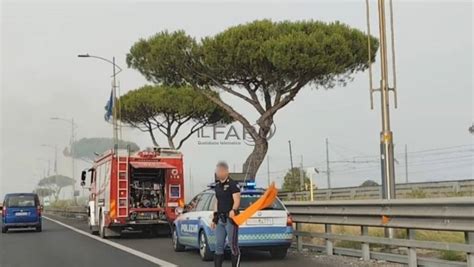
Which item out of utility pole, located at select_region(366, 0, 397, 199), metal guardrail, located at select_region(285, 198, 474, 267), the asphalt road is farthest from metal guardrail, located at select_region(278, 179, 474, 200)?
the asphalt road

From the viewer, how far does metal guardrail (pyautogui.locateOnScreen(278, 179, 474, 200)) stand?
2490 cm

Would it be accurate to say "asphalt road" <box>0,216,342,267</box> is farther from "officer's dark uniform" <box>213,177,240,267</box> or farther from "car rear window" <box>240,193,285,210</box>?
"officer's dark uniform" <box>213,177,240,267</box>

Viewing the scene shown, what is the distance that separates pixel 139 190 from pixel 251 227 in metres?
10.6

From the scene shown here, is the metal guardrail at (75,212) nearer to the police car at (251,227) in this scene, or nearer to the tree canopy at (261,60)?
the tree canopy at (261,60)

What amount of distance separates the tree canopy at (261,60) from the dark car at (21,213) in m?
8.70

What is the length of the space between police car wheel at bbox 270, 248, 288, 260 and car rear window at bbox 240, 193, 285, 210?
0.91 meters

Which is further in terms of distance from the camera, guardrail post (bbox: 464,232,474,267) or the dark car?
the dark car

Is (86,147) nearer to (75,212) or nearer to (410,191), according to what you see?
(75,212)

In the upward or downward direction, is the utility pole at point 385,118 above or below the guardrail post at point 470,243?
above

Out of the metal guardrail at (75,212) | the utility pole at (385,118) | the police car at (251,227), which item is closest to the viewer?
the police car at (251,227)

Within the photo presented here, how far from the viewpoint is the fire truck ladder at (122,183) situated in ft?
70.6

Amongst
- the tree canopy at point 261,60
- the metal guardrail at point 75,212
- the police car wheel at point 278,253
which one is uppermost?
the tree canopy at point 261,60

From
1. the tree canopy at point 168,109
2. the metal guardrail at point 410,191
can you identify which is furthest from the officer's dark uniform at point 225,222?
the tree canopy at point 168,109

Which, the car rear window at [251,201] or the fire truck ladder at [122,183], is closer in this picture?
the car rear window at [251,201]
